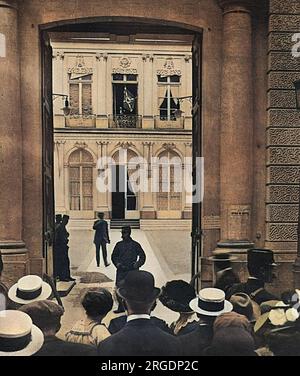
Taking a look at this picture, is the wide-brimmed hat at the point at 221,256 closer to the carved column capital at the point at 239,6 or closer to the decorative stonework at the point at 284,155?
the decorative stonework at the point at 284,155

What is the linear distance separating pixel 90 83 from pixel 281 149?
5.58 feet

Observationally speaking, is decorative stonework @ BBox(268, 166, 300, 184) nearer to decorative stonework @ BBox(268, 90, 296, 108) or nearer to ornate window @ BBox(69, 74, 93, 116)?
decorative stonework @ BBox(268, 90, 296, 108)

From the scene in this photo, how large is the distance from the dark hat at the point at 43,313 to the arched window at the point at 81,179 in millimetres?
835

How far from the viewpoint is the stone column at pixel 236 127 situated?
14.5 ft

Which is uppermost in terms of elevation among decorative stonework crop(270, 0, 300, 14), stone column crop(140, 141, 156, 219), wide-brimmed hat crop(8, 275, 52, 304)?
decorative stonework crop(270, 0, 300, 14)

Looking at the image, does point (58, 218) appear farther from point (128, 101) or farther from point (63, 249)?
point (128, 101)

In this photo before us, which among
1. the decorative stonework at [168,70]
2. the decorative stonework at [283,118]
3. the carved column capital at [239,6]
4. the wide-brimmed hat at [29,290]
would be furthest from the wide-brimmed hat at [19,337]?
the carved column capital at [239,6]

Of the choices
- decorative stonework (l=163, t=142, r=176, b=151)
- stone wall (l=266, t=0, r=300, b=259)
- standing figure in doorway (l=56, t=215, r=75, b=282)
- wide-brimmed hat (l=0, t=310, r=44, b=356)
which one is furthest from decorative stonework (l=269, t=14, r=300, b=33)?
wide-brimmed hat (l=0, t=310, r=44, b=356)

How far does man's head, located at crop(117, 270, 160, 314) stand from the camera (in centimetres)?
413

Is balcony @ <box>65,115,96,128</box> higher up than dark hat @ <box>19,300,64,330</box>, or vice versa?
balcony @ <box>65,115,96,128</box>

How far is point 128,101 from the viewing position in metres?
4.42

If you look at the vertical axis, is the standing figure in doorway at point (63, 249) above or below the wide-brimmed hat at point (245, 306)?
above

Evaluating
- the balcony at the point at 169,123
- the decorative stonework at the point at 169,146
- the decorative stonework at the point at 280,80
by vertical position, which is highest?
the decorative stonework at the point at 280,80

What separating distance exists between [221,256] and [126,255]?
82 centimetres
